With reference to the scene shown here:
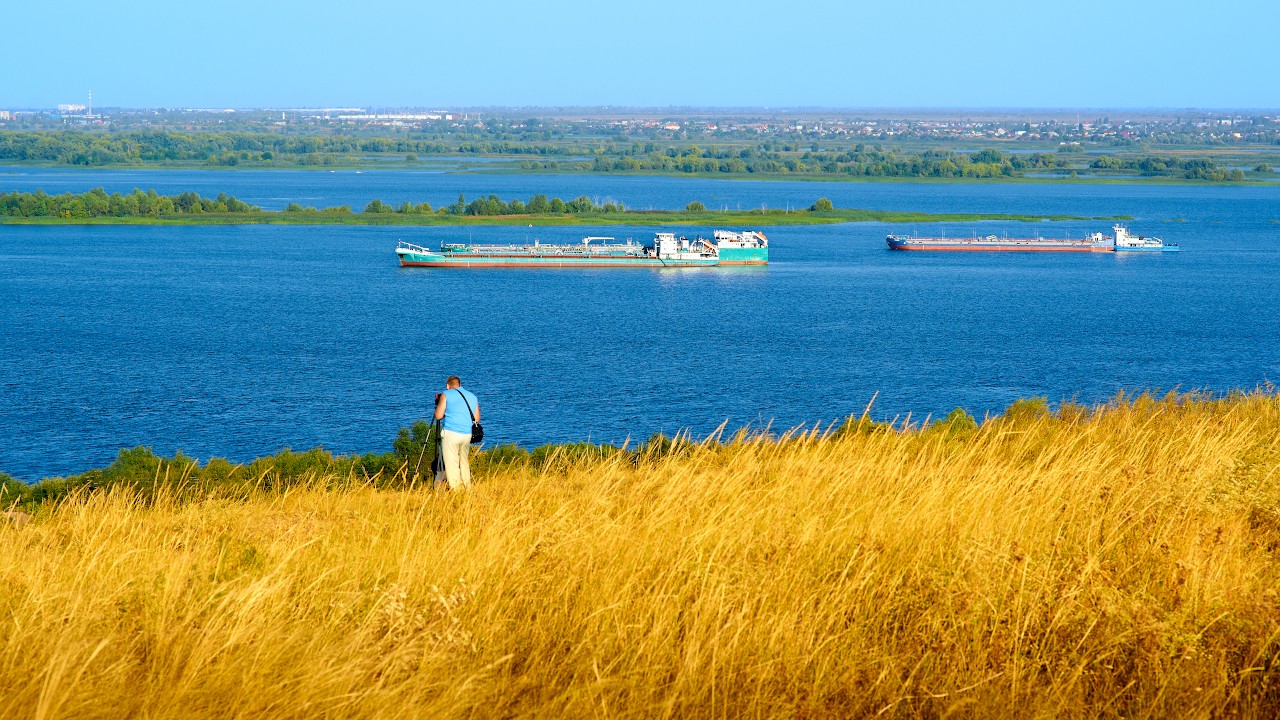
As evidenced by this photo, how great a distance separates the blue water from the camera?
35219 mm

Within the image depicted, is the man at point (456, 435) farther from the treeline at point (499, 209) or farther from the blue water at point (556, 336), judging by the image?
the treeline at point (499, 209)

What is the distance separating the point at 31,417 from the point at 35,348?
1469 centimetres

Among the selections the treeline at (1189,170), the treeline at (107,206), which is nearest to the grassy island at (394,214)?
the treeline at (107,206)

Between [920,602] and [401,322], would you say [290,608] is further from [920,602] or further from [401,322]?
[401,322]

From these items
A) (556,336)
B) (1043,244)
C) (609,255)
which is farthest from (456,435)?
(1043,244)

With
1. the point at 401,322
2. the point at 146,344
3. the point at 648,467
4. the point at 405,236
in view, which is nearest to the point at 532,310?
the point at 401,322

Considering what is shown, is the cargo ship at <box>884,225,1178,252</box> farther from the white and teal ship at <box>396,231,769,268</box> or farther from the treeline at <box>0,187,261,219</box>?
the treeline at <box>0,187,261,219</box>

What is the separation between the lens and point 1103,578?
4453mm

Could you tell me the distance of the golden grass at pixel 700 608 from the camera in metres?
3.64

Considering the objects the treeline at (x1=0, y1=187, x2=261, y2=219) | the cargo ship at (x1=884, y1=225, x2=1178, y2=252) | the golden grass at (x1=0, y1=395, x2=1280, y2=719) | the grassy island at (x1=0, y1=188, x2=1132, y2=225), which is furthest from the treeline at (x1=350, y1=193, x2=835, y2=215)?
the golden grass at (x1=0, y1=395, x2=1280, y2=719)

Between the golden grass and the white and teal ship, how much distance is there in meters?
78.1

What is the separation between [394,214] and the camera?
114 metres

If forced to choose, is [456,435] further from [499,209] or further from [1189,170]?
[1189,170]

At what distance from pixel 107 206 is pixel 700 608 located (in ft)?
384
